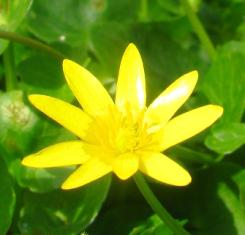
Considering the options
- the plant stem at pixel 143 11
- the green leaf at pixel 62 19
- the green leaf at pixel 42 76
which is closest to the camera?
the green leaf at pixel 42 76

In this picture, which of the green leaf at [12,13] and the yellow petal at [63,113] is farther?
the green leaf at [12,13]

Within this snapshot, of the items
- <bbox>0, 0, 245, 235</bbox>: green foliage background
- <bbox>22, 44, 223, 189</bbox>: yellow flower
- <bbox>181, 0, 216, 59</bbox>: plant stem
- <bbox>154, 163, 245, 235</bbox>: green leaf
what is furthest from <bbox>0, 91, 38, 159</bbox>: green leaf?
<bbox>181, 0, 216, 59</bbox>: plant stem

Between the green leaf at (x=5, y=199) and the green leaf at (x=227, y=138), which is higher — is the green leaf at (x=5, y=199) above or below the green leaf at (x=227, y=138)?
below

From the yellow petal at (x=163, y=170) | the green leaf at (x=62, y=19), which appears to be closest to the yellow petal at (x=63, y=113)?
the yellow petal at (x=163, y=170)

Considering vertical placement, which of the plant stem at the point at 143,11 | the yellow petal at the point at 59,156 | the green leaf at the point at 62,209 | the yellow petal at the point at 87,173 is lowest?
the green leaf at the point at 62,209

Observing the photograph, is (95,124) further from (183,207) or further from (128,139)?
(183,207)

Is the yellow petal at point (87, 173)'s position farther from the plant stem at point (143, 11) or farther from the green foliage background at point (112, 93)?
the plant stem at point (143, 11)

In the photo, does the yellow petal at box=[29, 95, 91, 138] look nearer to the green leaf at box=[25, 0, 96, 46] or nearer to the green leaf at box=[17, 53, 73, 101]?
the green leaf at box=[17, 53, 73, 101]
